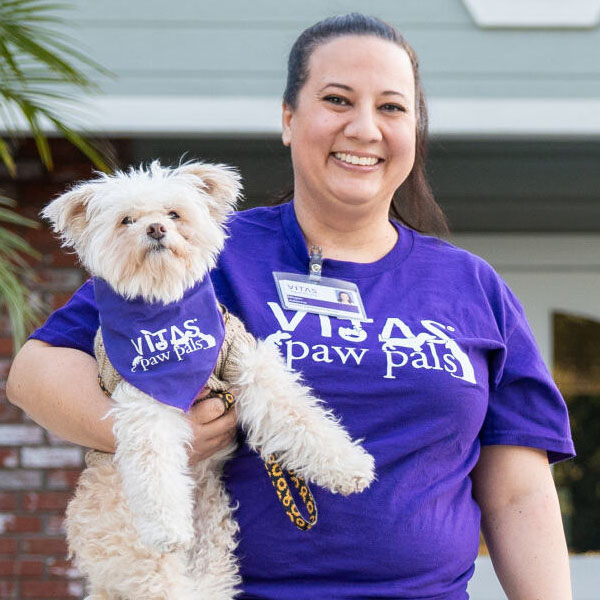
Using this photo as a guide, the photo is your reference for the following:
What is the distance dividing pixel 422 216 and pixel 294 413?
0.67 metres

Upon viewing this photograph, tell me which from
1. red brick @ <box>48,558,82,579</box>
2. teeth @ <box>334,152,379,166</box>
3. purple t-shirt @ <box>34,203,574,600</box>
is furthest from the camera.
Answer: red brick @ <box>48,558,82,579</box>

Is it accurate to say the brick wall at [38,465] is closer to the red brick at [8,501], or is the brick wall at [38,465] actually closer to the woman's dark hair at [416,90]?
the red brick at [8,501]

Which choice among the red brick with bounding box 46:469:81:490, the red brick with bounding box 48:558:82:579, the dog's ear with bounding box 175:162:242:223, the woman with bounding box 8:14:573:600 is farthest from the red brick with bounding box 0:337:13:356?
the dog's ear with bounding box 175:162:242:223

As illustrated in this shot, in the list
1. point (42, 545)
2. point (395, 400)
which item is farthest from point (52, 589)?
point (395, 400)

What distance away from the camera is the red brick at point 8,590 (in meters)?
4.88

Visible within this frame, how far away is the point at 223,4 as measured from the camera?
4516mm

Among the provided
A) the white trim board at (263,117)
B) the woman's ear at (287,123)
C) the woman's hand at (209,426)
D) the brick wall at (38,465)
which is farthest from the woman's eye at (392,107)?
the brick wall at (38,465)

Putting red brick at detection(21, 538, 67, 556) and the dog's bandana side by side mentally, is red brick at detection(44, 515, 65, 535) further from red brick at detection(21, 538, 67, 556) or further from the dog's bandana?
the dog's bandana

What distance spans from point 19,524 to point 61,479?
283 mm

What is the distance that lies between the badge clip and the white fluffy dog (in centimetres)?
17

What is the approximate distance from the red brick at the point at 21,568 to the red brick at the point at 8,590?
1.5 inches

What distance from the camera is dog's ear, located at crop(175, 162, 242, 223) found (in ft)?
7.25

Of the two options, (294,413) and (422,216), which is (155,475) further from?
(422,216)

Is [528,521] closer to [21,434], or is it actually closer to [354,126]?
[354,126]
